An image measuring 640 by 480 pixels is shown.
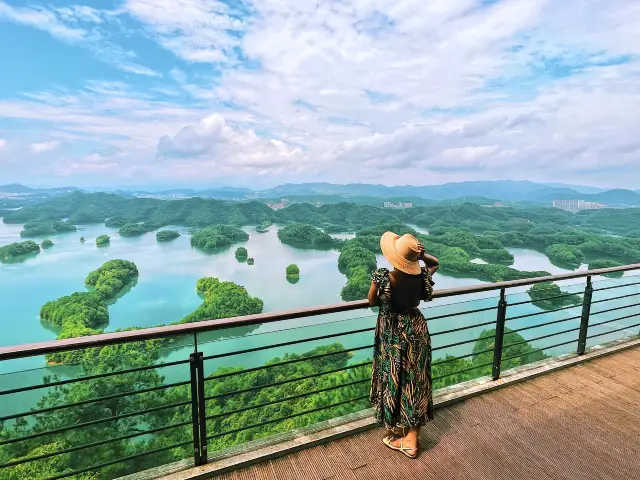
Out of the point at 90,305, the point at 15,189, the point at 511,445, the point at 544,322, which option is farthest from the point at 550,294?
the point at 15,189

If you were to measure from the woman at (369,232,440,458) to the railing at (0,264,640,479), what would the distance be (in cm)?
17

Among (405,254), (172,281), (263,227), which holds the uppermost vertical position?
(405,254)

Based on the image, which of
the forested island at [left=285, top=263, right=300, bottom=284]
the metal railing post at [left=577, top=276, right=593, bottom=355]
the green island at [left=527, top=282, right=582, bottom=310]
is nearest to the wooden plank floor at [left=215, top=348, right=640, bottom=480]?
the metal railing post at [left=577, top=276, right=593, bottom=355]

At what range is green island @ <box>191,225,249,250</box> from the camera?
2201 inches

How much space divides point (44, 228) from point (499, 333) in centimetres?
8264

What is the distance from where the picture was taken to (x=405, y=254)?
1676 millimetres

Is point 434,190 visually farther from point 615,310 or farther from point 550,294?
point 550,294

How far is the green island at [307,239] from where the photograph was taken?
192 feet

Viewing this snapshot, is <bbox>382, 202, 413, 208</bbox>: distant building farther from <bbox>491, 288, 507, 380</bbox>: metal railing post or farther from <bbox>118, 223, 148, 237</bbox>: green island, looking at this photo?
<bbox>491, 288, 507, 380</bbox>: metal railing post

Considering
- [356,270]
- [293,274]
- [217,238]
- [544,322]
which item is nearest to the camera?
[544,322]

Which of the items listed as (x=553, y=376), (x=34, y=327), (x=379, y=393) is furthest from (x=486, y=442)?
(x=34, y=327)

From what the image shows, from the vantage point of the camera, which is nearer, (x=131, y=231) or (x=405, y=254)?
(x=405, y=254)

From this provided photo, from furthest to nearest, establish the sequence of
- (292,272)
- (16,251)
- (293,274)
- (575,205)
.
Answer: (575,205)
(16,251)
(292,272)
(293,274)

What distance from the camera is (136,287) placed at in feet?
136
